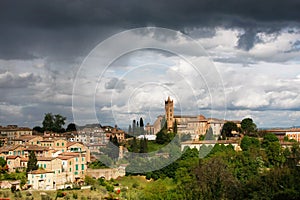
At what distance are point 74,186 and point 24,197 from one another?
424 cm

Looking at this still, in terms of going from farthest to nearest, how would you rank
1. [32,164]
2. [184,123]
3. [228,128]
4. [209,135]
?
1. [228,128]
2. [184,123]
3. [209,135]
4. [32,164]

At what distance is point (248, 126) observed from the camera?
153 ft

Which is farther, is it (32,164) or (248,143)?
(248,143)

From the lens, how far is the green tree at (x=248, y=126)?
45.9m

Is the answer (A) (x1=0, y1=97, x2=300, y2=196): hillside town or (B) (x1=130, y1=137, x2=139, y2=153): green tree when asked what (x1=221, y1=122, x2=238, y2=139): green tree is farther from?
(B) (x1=130, y1=137, x2=139, y2=153): green tree

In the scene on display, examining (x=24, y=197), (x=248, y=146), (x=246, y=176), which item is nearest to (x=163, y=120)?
(x=248, y=146)

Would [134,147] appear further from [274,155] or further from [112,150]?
[274,155]

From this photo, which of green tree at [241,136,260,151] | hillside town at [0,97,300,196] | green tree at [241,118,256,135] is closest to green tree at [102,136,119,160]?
hillside town at [0,97,300,196]

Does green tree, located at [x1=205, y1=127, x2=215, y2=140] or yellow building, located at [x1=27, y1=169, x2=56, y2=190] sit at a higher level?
green tree, located at [x1=205, y1=127, x2=215, y2=140]

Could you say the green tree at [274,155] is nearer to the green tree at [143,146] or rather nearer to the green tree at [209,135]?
the green tree at [143,146]

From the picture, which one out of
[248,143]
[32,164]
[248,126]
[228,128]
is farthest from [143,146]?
[248,126]

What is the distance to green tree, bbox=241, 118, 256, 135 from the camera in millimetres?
A: 45906

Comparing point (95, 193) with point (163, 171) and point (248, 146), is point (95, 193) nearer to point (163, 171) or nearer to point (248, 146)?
point (163, 171)

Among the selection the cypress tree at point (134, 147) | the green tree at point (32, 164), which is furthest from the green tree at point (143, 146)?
the green tree at point (32, 164)
